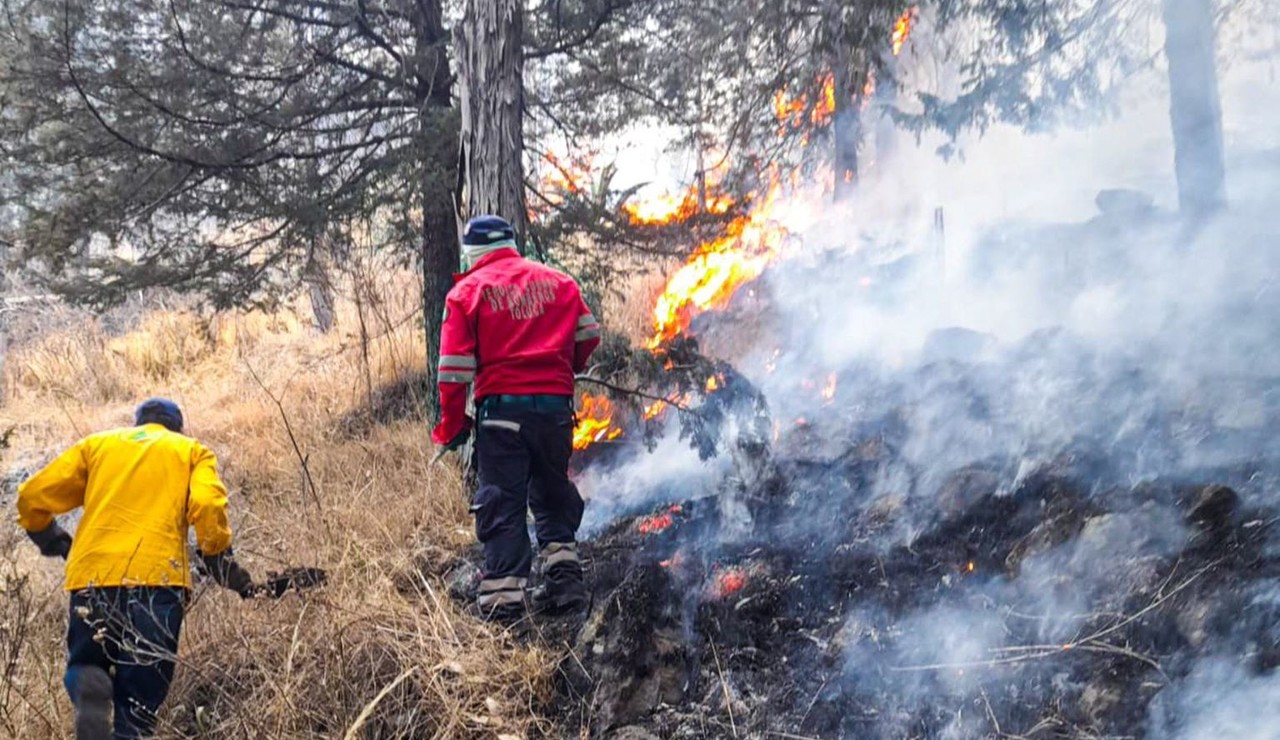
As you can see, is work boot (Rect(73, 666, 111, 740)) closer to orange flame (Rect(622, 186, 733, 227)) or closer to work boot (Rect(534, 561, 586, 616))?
work boot (Rect(534, 561, 586, 616))

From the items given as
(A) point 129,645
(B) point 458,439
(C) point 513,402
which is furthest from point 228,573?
(C) point 513,402

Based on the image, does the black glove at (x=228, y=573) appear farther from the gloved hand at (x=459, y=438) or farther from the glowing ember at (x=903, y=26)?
the glowing ember at (x=903, y=26)

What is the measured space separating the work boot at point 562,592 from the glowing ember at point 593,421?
2.06 meters

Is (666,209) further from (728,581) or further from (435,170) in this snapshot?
(728,581)

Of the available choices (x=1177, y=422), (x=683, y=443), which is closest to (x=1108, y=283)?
(x=1177, y=422)

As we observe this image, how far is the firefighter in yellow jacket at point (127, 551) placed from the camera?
148 inches

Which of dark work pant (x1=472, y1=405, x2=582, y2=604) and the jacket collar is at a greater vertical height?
the jacket collar

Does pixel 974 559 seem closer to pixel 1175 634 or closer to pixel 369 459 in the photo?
pixel 1175 634

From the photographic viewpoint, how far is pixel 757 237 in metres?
9.75

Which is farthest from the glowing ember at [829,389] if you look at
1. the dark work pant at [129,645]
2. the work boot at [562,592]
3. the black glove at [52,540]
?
the black glove at [52,540]

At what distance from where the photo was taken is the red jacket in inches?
172

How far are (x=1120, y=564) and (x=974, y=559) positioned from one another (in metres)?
0.66

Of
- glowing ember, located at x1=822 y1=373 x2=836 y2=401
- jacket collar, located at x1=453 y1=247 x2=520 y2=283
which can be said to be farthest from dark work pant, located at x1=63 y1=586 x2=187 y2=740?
glowing ember, located at x1=822 y1=373 x2=836 y2=401

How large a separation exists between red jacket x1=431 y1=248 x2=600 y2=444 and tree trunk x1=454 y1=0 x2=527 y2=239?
1036 mm
